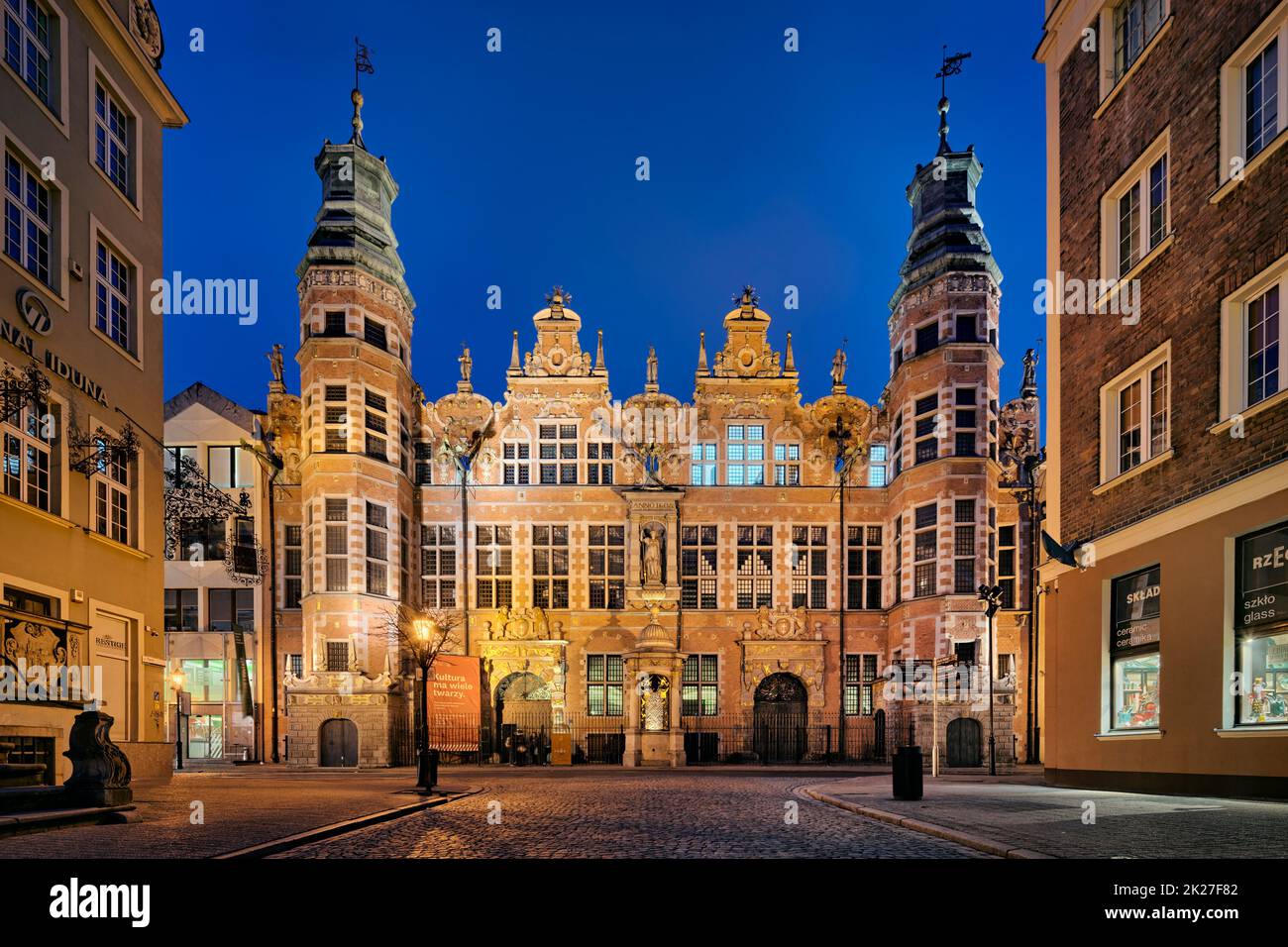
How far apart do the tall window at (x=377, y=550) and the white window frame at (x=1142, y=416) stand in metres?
25.5

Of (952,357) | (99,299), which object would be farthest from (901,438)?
(99,299)

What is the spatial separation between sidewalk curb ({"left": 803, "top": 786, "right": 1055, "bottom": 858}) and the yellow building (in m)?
13.3

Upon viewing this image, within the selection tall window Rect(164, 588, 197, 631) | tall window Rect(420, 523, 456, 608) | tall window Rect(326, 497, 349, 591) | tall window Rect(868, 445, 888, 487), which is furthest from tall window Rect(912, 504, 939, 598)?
tall window Rect(164, 588, 197, 631)

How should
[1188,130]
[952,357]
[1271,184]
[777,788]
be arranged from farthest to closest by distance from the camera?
[952,357] → [777,788] → [1188,130] → [1271,184]

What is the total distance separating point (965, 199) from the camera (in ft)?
125

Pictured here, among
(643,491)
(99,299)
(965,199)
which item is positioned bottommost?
(643,491)

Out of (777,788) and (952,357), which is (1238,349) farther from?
(952,357)

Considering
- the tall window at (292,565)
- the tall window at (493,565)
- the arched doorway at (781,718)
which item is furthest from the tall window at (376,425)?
the arched doorway at (781,718)

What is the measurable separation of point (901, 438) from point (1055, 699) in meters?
19.3

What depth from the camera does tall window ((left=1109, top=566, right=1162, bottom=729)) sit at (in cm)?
1648

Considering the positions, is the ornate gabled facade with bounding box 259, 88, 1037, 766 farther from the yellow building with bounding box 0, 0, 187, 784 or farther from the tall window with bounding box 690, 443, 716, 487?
the yellow building with bounding box 0, 0, 187, 784

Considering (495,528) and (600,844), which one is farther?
(495,528)

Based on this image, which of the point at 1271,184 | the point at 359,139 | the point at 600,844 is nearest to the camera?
the point at 600,844

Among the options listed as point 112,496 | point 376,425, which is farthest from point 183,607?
point 112,496
